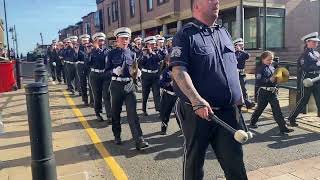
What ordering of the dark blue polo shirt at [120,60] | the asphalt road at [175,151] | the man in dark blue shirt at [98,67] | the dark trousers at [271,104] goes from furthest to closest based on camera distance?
the man in dark blue shirt at [98,67] → the dark trousers at [271,104] → the dark blue polo shirt at [120,60] → the asphalt road at [175,151]

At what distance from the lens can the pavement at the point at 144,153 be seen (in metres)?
5.18

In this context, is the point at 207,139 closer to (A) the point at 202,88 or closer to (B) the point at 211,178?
(A) the point at 202,88

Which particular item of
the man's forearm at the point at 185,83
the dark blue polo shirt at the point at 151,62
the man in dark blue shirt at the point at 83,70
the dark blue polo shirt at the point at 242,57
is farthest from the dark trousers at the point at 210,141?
the man in dark blue shirt at the point at 83,70

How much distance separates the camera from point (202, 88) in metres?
3.36

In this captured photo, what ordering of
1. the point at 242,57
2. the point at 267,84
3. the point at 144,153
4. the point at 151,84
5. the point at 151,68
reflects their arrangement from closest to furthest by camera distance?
the point at 144,153 < the point at 267,84 < the point at 151,68 < the point at 151,84 < the point at 242,57

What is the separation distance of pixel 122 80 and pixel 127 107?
470 mm

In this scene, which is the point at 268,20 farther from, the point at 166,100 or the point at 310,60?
the point at 166,100

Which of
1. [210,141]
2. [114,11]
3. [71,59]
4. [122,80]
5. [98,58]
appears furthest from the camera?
[114,11]

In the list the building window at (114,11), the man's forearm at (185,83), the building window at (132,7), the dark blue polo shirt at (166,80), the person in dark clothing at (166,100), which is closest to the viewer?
the man's forearm at (185,83)

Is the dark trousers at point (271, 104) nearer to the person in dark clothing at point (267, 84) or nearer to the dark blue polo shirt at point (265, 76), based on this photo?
the person in dark clothing at point (267, 84)

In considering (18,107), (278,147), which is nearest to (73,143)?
(278,147)

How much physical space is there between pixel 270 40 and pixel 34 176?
20.2 meters

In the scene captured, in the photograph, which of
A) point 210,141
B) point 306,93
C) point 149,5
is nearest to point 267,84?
point 306,93

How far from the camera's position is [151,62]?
9430mm
